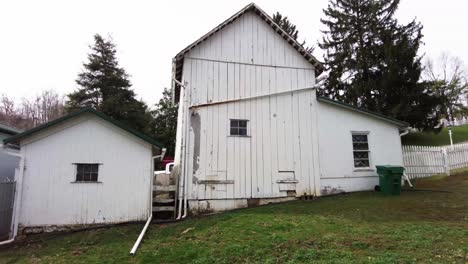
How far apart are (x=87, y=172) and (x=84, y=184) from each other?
14.1 inches

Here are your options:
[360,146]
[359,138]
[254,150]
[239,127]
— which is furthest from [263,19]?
[360,146]

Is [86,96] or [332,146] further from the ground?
[86,96]

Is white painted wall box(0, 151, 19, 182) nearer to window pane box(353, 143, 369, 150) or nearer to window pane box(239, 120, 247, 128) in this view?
window pane box(239, 120, 247, 128)

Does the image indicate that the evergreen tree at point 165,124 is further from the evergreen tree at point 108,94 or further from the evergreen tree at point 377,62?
the evergreen tree at point 377,62

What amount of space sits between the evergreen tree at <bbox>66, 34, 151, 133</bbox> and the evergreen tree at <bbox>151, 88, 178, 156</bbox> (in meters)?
1.34

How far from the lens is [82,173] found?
26.5ft

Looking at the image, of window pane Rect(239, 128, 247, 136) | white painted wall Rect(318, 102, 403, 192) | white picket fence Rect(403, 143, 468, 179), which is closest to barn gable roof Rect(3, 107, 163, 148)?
window pane Rect(239, 128, 247, 136)

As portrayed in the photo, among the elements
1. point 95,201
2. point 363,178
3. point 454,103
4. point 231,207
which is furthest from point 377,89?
point 454,103

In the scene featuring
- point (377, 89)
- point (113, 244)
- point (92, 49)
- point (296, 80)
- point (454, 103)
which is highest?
point (92, 49)

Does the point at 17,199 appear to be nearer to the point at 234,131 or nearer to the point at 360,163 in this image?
the point at 234,131

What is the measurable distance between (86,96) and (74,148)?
23333mm

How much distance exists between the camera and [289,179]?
33.2 ft

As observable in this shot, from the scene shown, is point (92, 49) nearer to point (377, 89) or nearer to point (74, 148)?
point (74, 148)

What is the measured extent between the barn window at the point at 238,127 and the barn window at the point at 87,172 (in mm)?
4630
